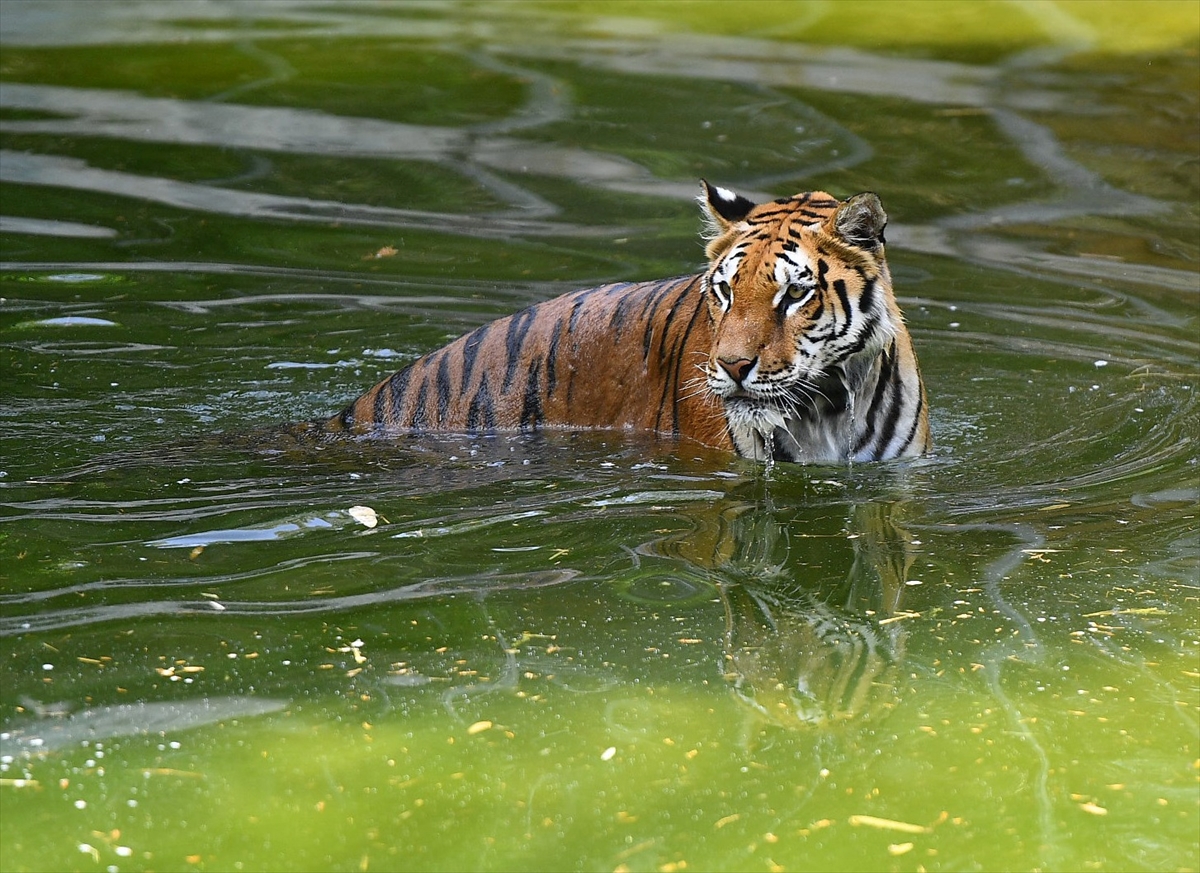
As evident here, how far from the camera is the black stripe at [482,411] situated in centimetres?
486

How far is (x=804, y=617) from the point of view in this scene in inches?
118

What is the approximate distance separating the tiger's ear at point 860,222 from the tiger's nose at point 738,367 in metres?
0.43

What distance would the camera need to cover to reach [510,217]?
7.59 meters

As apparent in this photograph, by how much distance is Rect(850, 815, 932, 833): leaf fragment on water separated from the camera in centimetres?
220

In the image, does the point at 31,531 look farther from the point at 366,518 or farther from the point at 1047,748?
the point at 1047,748

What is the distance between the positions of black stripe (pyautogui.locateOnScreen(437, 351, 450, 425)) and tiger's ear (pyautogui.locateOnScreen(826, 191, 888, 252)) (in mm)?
1412

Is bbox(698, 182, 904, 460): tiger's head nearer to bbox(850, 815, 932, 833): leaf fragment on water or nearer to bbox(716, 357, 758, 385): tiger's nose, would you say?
bbox(716, 357, 758, 385): tiger's nose

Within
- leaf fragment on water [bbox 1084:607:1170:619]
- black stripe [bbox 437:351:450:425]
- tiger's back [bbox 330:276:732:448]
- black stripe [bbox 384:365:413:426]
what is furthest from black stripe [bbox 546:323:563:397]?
leaf fragment on water [bbox 1084:607:1170:619]

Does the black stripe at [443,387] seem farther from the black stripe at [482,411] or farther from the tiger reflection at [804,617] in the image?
the tiger reflection at [804,617]

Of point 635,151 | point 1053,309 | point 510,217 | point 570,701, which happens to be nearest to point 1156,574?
point 570,701

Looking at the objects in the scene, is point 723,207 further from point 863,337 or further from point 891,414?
point 891,414

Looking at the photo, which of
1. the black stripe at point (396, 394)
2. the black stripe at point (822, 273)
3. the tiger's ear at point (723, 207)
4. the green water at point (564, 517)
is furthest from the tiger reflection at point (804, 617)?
the black stripe at point (396, 394)

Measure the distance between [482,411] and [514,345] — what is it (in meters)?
0.23

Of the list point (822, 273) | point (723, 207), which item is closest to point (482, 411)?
point (723, 207)
